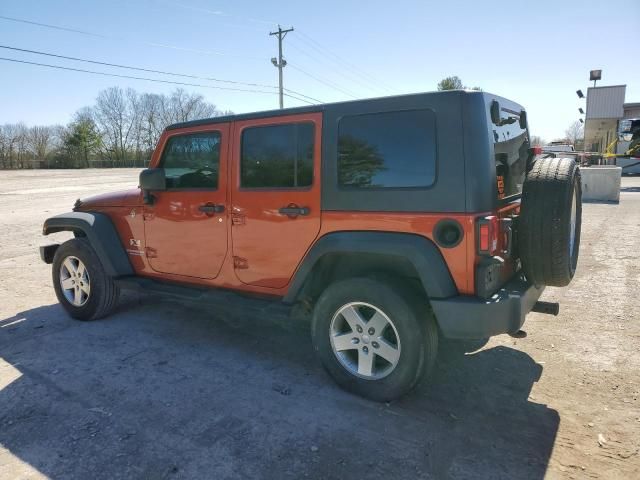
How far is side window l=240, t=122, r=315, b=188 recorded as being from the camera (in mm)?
3352

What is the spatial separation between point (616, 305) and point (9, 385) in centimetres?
575

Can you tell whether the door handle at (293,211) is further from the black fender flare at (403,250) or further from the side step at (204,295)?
the side step at (204,295)

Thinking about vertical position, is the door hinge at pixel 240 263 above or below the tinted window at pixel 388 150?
below

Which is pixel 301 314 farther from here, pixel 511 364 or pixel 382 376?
pixel 511 364

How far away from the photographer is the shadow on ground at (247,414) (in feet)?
8.15

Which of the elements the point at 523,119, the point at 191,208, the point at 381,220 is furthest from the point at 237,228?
the point at 523,119

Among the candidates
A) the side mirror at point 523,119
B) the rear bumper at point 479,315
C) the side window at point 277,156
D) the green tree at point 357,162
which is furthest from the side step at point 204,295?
the side mirror at point 523,119

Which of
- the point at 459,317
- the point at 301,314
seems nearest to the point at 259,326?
the point at 301,314

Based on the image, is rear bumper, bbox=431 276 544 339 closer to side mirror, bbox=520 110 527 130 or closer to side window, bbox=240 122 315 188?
side window, bbox=240 122 315 188

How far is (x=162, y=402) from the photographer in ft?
10.3

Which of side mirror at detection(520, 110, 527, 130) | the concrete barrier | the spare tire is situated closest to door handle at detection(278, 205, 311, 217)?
the spare tire

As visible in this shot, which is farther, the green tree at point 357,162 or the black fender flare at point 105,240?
the black fender flare at point 105,240

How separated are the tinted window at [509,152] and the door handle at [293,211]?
1318mm

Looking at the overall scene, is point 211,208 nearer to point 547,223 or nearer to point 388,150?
point 388,150
